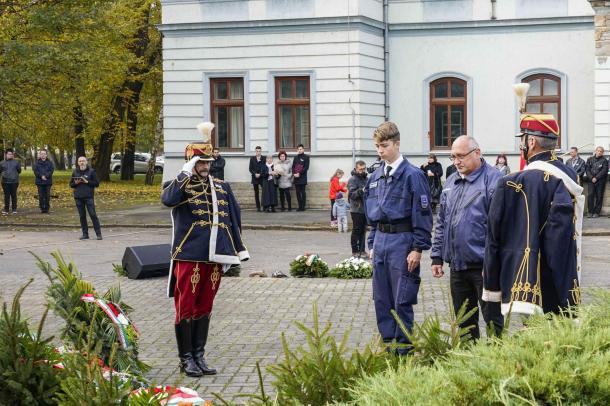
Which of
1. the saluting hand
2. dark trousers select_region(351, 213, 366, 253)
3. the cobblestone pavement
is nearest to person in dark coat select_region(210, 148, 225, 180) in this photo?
the cobblestone pavement

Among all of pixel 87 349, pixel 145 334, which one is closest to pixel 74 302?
pixel 87 349

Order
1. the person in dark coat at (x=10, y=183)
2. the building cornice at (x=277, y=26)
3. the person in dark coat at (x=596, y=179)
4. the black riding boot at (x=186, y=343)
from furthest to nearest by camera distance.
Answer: the person in dark coat at (x=10, y=183) < the building cornice at (x=277, y=26) < the person in dark coat at (x=596, y=179) < the black riding boot at (x=186, y=343)

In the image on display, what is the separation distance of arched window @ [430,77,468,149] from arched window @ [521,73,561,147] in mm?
1889

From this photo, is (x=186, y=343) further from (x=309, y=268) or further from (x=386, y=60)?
(x=386, y=60)

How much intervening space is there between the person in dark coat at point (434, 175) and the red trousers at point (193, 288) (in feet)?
66.0

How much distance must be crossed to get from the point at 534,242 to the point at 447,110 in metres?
24.5

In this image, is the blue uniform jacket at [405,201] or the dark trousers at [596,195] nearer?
the blue uniform jacket at [405,201]

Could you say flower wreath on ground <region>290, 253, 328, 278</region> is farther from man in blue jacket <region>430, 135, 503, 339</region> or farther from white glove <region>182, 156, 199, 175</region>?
man in blue jacket <region>430, 135, 503, 339</region>

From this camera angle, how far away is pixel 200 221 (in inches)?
322

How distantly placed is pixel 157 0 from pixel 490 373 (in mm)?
42900

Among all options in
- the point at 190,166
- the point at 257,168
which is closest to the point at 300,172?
the point at 257,168

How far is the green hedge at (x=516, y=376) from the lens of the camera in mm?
2932

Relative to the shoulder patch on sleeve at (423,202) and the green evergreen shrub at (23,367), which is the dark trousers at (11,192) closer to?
the shoulder patch on sleeve at (423,202)

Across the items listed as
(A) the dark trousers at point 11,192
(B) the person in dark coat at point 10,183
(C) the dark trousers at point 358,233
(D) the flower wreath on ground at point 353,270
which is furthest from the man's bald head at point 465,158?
(A) the dark trousers at point 11,192
